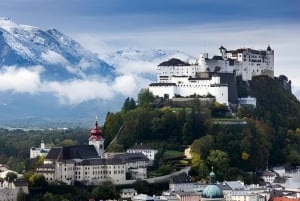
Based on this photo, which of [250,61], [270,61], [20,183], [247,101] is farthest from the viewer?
[270,61]

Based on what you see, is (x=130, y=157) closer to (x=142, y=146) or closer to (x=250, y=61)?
→ (x=142, y=146)

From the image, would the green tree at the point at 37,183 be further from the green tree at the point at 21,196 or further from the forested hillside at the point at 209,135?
the forested hillside at the point at 209,135

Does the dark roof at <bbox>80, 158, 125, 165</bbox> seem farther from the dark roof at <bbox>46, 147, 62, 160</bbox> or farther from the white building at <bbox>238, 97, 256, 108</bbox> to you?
the white building at <bbox>238, 97, 256, 108</bbox>

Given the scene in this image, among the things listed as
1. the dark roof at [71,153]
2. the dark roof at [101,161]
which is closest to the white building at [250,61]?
the dark roof at [71,153]

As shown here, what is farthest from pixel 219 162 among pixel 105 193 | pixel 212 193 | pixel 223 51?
pixel 223 51

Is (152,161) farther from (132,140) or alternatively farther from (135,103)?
(135,103)

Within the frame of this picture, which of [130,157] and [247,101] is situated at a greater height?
[247,101]

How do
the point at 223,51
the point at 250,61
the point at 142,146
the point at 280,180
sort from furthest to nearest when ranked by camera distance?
the point at 223,51, the point at 250,61, the point at 280,180, the point at 142,146
